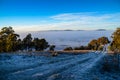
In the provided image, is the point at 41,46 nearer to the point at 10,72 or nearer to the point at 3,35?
the point at 3,35

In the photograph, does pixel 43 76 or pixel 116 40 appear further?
pixel 116 40

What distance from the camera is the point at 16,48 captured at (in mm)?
83750

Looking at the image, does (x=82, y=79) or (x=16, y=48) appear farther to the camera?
(x=16, y=48)

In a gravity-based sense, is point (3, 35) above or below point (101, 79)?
above

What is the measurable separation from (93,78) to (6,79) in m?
7.19

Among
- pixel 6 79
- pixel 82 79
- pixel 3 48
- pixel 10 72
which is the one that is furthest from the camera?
pixel 3 48

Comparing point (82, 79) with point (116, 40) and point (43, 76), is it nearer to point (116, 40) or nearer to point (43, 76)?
point (43, 76)

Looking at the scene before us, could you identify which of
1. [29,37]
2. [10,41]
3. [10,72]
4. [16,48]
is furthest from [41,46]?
[10,72]

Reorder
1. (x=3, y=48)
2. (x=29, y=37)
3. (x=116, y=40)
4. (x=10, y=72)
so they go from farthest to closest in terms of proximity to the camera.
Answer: (x=29, y=37) < (x=3, y=48) < (x=116, y=40) < (x=10, y=72)

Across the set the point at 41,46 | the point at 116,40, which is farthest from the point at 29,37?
the point at 116,40

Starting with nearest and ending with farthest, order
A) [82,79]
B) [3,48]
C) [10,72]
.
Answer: [82,79] → [10,72] → [3,48]

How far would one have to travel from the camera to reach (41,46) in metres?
91.6

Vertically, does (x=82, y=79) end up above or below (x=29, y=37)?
below

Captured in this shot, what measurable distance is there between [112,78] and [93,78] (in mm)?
2151
